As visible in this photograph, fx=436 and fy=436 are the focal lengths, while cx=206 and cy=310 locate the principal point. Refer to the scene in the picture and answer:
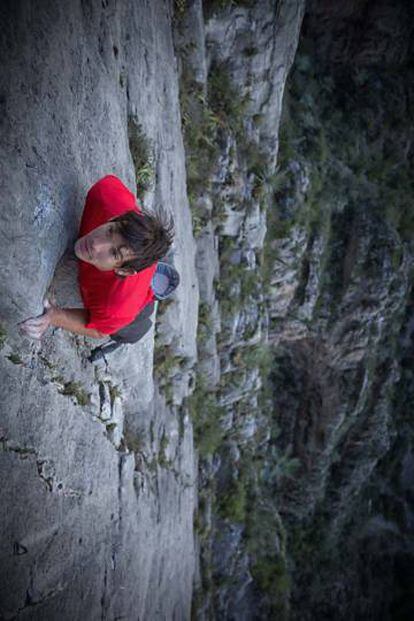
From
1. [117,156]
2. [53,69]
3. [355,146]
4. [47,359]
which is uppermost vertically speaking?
[355,146]

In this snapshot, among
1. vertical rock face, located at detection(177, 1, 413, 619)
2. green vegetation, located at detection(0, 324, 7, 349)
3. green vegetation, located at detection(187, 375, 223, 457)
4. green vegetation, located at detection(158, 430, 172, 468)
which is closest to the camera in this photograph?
green vegetation, located at detection(0, 324, 7, 349)

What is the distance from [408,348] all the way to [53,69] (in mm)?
12184

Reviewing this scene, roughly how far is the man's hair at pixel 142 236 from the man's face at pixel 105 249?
0.04 m

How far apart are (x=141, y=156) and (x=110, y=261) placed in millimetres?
2665

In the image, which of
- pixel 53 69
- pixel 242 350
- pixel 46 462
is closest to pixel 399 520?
pixel 242 350

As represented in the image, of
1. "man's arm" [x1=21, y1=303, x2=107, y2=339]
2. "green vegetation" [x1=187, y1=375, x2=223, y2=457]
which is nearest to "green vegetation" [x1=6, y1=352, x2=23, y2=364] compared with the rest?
"man's arm" [x1=21, y1=303, x2=107, y2=339]

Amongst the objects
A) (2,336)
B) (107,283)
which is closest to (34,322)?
(2,336)

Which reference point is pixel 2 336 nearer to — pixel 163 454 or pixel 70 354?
pixel 70 354

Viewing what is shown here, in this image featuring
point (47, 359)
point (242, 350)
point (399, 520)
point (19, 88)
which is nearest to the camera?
point (19, 88)

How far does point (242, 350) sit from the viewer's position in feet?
33.6

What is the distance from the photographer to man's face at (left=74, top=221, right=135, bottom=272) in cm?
318

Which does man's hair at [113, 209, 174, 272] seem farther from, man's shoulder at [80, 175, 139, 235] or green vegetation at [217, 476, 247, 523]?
green vegetation at [217, 476, 247, 523]

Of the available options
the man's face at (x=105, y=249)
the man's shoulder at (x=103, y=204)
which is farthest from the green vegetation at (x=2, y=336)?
the man's shoulder at (x=103, y=204)

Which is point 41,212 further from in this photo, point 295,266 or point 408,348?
point 408,348
